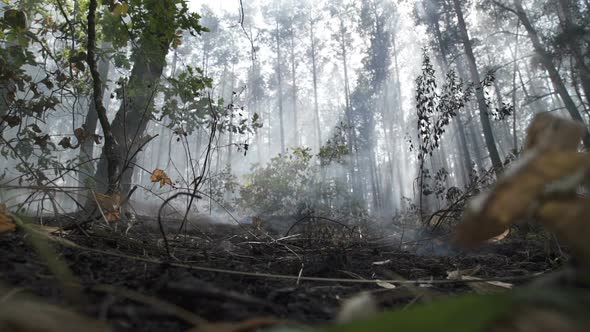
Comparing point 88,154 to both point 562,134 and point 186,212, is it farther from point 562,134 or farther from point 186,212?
point 562,134

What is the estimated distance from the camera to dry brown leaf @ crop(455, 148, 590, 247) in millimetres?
376

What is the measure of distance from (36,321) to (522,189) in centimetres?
57

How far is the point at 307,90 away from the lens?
4219 cm

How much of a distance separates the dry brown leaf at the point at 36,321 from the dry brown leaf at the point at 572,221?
531mm

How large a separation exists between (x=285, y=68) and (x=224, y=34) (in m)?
8.22

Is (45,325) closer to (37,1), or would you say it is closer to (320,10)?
(37,1)

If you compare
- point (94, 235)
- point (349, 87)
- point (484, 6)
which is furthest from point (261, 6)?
point (94, 235)

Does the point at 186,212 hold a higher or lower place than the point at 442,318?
higher

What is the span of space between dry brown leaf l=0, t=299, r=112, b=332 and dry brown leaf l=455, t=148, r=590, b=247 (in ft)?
1.48

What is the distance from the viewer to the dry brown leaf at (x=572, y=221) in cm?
34

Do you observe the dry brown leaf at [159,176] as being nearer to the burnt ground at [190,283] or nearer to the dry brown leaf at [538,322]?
the burnt ground at [190,283]

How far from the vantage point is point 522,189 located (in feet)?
1.27

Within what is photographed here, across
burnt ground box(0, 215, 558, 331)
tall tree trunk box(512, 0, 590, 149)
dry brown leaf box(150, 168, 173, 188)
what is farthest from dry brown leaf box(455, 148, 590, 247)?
tall tree trunk box(512, 0, 590, 149)

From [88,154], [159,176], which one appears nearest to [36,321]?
[159,176]
